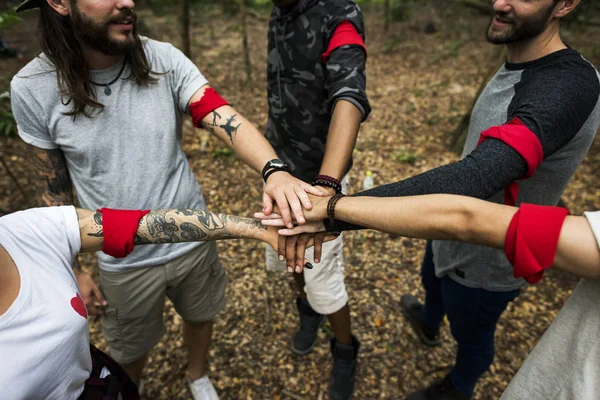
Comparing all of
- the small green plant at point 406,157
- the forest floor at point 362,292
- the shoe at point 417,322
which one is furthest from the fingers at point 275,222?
the small green plant at point 406,157

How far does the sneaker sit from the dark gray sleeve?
2.20 meters

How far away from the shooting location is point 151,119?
6.57 feet

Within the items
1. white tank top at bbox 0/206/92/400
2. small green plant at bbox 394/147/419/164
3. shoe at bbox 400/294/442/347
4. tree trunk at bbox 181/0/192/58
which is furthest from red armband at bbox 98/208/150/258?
tree trunk at bbox 181/0/192/58

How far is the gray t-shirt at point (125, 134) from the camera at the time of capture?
1.83 meters

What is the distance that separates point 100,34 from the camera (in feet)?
5.95

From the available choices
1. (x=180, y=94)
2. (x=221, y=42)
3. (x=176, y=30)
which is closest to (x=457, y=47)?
(x=221, y=42)

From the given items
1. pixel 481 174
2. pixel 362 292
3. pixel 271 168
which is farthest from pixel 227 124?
pixel 362 292

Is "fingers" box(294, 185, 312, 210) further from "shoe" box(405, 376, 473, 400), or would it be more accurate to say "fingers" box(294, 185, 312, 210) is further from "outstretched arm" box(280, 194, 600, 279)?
"shoe" box(405, 376, 473, 400)

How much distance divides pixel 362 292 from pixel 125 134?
A: 2604mm

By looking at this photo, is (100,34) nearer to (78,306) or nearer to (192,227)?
(192,227)

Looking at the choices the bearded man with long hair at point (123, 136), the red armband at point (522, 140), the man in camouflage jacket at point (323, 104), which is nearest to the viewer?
the red armband at point (522, 140)

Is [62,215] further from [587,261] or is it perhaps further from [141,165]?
[587,261]

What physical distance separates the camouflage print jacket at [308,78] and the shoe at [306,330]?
3.82 ft

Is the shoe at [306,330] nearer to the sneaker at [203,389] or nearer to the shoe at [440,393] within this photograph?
the sneaker at [203,389]
